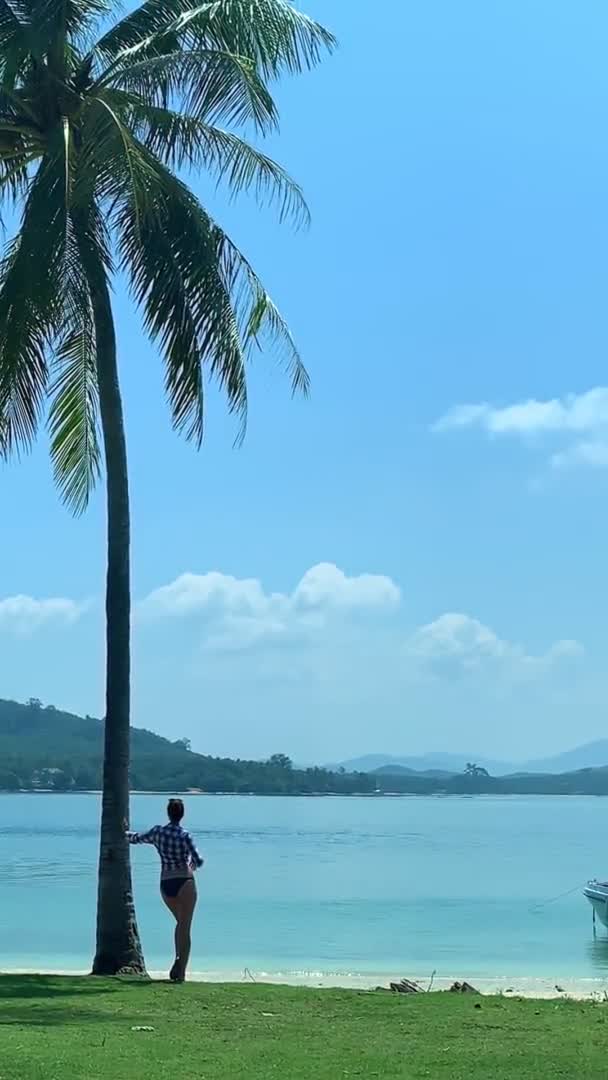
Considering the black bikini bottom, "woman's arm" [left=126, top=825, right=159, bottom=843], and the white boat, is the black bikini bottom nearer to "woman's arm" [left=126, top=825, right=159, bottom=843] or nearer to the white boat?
"woman's arm" [left=126, top=825, right=159, bottom=843]

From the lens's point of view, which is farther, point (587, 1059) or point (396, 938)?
point (396, 938)

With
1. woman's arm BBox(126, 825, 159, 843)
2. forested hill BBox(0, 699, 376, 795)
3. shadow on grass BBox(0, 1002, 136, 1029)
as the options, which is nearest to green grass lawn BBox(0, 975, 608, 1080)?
shadow on grass BBox(0, 1002, 136, 1029)

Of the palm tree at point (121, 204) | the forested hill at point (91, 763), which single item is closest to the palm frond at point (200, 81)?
the palm tree at point (121, 204)

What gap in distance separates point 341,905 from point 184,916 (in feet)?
105

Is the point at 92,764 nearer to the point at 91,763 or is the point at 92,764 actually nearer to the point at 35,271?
the point at 91,763

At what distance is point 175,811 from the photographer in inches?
496

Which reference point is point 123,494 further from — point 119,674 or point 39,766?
point 39,766

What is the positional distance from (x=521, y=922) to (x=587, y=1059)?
32735 millimetres

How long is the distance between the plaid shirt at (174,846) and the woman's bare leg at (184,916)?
7.6 inches

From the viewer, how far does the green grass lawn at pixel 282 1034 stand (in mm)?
8023

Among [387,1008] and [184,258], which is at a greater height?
[184,258]

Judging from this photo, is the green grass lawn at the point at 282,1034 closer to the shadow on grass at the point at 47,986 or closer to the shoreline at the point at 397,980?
the shadow on grass at the point at 47,986

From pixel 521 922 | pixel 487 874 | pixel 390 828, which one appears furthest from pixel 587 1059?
pixel 390 828

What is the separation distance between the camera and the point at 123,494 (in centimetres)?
1427
